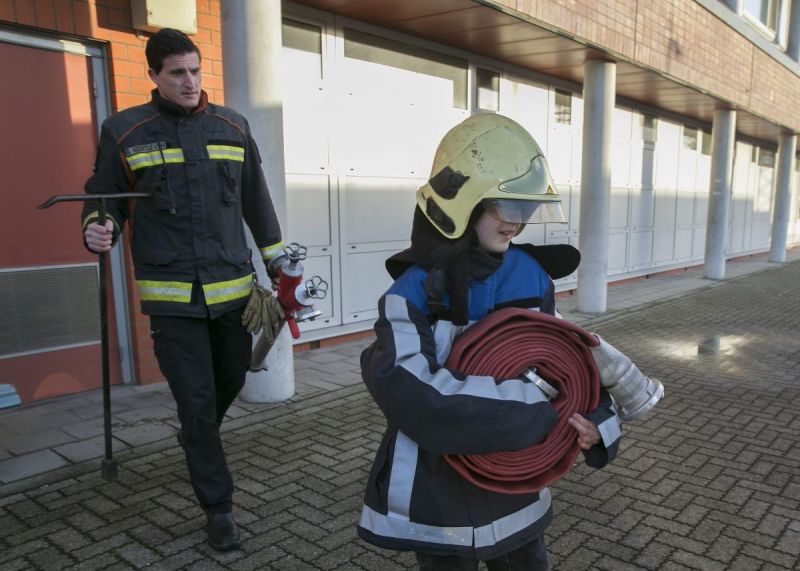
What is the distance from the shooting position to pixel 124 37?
5004mm

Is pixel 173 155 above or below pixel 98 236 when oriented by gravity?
above

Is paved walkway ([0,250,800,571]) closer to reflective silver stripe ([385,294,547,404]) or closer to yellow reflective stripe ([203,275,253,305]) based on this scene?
Result: yellow reflective stripe ([203,275,253,305])

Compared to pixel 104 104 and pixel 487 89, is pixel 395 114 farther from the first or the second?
pixel 104 104

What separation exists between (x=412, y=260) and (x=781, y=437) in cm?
405

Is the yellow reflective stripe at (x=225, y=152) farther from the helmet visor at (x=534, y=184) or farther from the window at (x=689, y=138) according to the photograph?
the window at (x=689, y=138)

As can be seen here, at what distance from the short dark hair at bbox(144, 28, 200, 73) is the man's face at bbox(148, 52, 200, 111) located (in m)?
0.02

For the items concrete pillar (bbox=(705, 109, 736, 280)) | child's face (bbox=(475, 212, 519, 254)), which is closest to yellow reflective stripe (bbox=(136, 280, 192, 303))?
child's face (bbox=(475, 212, 519, 254))

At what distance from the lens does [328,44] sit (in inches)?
265

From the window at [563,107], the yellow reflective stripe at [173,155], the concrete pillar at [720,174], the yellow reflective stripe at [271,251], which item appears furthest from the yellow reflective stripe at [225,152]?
the concrete pillar at [720,174]

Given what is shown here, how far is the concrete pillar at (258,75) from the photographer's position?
4594 mm

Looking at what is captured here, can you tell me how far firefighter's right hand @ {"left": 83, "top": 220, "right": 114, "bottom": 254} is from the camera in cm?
276

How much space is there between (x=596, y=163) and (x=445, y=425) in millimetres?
7939

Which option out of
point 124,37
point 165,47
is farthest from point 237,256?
point 124,37

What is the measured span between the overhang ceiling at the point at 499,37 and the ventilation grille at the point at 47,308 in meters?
3.36
